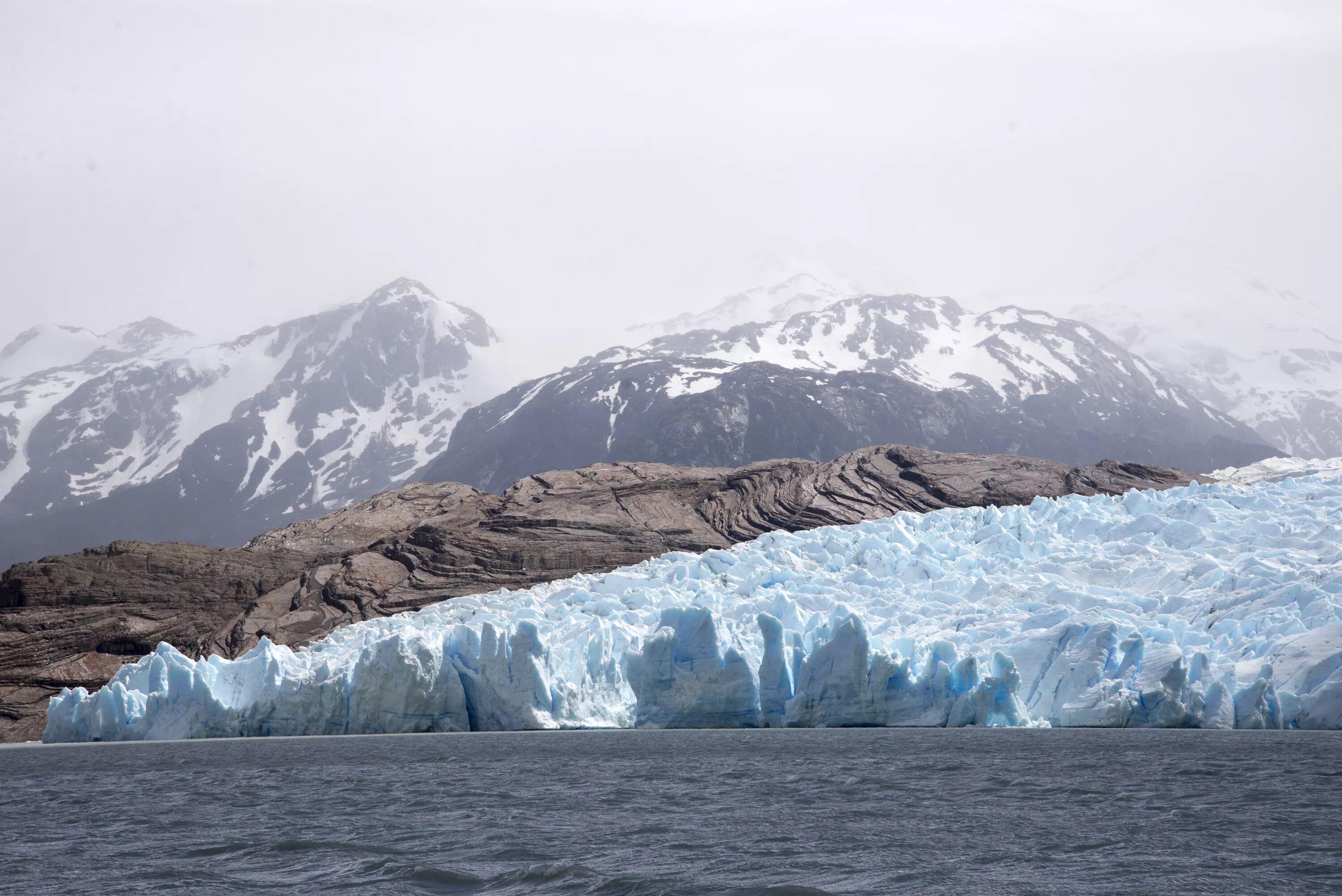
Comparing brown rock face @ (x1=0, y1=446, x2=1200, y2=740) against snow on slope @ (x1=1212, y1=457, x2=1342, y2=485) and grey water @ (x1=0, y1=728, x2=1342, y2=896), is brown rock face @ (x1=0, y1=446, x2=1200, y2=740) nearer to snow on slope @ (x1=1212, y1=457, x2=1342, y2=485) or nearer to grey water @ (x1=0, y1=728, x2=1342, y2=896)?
snow on slope @ (x1=1212, y1=457, x2=1342, y2=485)

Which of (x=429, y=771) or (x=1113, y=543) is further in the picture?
(x=1113, y=543)

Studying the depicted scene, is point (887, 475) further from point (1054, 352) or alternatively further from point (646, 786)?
point (1054, 352)

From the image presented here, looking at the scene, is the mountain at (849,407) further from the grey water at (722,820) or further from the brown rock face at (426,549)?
the grey water at (722,820)

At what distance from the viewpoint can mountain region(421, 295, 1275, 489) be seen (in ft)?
484

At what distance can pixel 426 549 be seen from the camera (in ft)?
251

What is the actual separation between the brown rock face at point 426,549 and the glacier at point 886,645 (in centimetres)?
1083

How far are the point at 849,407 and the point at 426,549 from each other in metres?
84.6

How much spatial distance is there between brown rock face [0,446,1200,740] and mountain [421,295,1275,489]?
52.6 m

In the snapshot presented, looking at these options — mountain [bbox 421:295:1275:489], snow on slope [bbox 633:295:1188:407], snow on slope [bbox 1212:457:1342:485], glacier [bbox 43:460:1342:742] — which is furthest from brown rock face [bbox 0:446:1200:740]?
snow on slope [bbox 633:295:1188:407]

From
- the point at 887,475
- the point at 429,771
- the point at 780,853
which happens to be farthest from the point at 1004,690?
the point at 887,475

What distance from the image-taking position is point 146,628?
69.4m

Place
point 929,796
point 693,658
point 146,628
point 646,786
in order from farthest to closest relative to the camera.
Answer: point 146,628, point 693,658, point 646,786, point 929,796

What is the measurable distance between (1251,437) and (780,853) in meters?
183

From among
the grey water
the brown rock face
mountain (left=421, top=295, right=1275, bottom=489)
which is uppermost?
mountain (left=421, top=295, right=1275, bottom=489)
